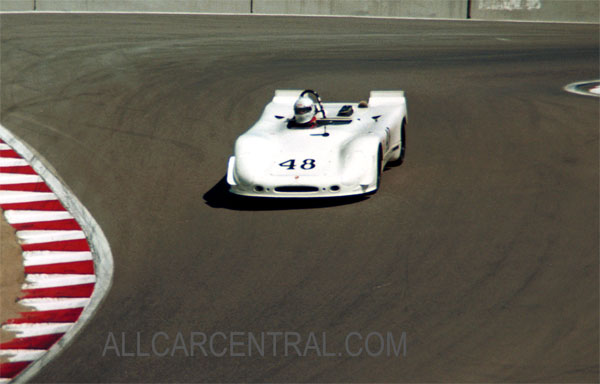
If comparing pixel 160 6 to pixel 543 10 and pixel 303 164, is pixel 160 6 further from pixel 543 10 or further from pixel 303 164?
pixel 303 164

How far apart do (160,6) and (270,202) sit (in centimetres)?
1689

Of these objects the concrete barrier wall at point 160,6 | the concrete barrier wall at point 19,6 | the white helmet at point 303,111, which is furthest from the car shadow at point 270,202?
the concrete barrier wall at point 19,6

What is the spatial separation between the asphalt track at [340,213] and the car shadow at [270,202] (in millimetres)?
49

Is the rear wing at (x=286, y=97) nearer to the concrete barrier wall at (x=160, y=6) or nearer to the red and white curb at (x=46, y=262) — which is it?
the red and white curb at (x=46, y=262)

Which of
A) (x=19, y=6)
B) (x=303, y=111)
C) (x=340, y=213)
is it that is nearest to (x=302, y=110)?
(x=303, y=111)

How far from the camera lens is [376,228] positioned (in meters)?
10.6

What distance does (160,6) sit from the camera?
1069 inches

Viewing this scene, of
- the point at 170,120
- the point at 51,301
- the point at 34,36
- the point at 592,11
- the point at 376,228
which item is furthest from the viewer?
the point at 592,11

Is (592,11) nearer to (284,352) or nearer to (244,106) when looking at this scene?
(244,106)

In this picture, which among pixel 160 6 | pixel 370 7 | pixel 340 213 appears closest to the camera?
pixel 340 213

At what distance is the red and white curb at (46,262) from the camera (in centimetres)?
855

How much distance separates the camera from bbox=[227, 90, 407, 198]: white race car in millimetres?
11141

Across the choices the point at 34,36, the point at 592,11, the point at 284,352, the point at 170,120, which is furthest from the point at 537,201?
the point at 592,11

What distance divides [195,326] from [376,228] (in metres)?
2.88
